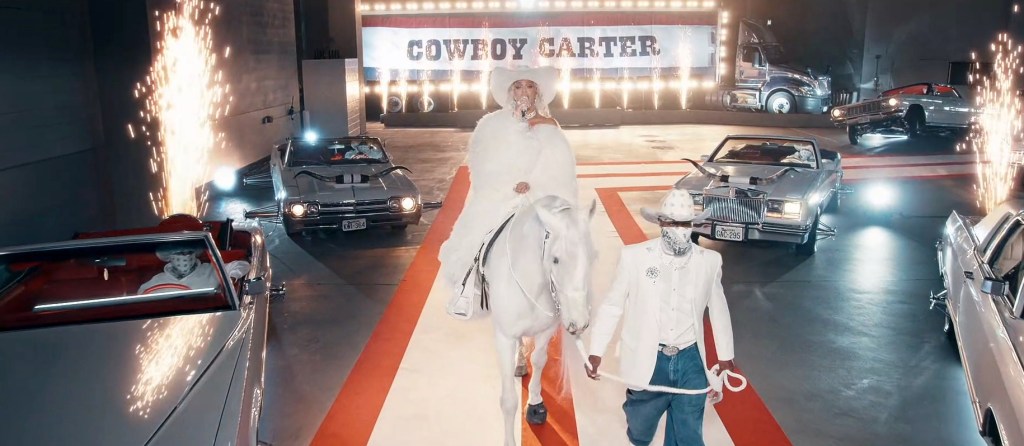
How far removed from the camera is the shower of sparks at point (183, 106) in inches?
480

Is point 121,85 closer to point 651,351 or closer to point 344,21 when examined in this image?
point 651,351

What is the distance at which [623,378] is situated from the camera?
4.29 meters

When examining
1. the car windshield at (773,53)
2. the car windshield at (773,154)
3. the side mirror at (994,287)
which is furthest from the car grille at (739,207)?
the car windshield at (773,53)

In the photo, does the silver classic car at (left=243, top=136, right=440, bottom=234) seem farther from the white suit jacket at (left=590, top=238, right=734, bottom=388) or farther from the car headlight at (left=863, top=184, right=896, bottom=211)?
the car headlight at (left=863, top=184, right=896, bottom=211)

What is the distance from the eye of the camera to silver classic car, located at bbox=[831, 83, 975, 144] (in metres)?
20.1

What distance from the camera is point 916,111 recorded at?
20422 millimetres

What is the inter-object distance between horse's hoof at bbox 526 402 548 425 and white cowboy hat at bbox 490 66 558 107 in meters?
2.20

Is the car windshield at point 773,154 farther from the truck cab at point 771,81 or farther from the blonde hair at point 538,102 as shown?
the truck cab at point 771,81

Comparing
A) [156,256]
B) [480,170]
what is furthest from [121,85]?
[480,170]

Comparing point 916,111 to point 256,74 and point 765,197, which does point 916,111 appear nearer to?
point 765,197

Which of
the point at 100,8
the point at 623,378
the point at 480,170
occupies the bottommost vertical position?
the point at 623,378

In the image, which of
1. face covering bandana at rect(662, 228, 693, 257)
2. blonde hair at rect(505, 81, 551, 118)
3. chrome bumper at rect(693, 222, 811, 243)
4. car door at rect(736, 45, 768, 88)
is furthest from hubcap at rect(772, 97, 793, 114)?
face covering bandana at rect(662, 228, 693, 257)

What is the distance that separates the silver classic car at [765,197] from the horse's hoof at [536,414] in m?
4.82

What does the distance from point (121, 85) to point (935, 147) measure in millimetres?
19008
